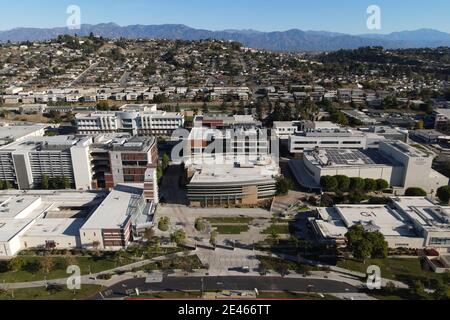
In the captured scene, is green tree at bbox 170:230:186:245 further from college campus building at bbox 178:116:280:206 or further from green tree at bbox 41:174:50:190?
green tree at bbox 41:174:50:190

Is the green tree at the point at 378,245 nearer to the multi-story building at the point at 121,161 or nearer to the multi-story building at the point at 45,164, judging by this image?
the multi-story building at the point at 121,161

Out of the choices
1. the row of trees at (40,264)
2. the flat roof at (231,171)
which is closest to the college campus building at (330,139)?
the flat roof at (231,171)

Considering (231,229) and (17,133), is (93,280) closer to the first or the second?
(231,229)

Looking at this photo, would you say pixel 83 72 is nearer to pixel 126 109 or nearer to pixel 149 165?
pixel 126 109

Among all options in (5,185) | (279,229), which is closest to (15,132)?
(5,185)

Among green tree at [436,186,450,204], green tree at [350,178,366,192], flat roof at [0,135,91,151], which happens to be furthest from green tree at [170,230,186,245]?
green tree at [436,186,450,204]
